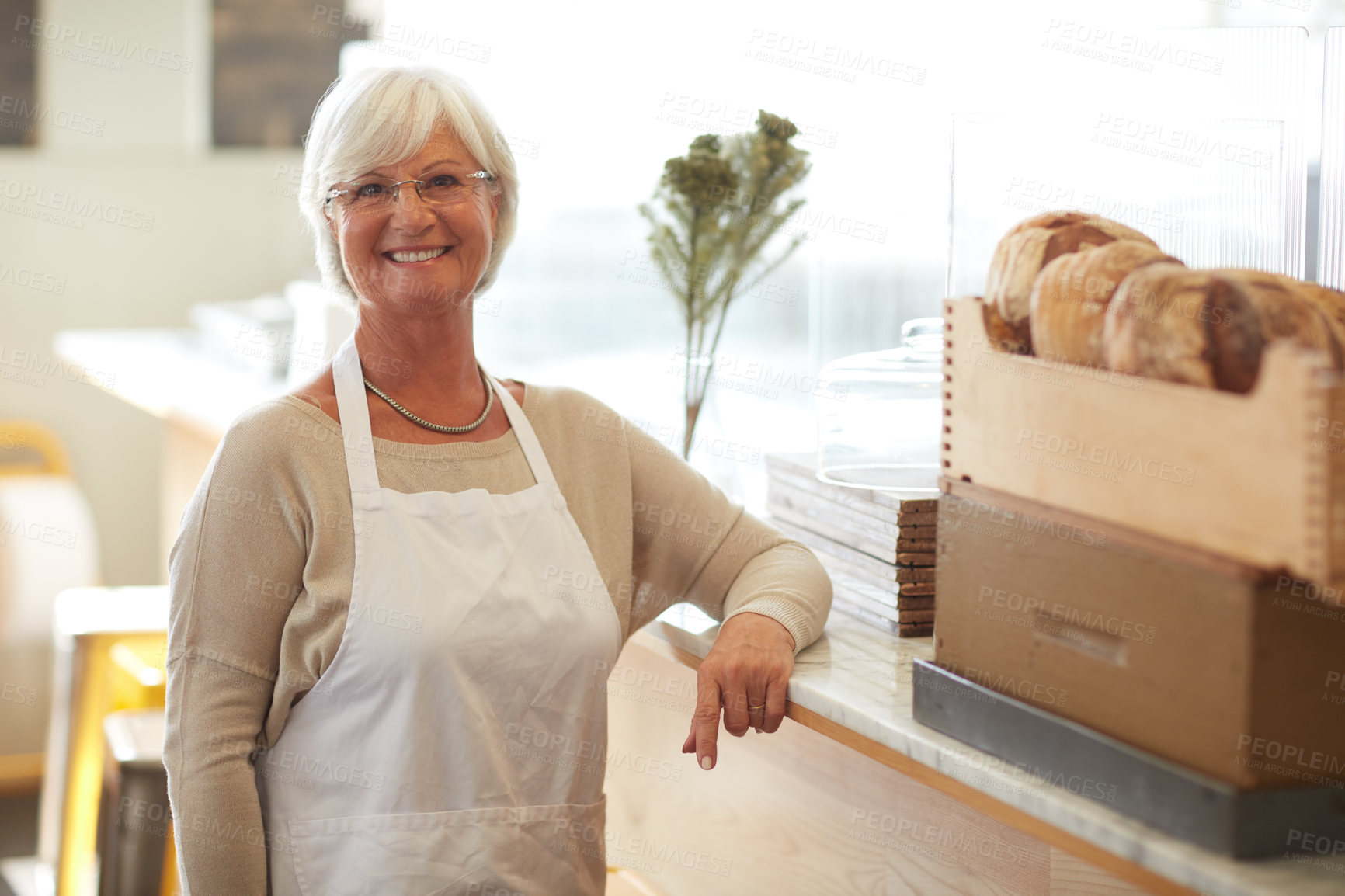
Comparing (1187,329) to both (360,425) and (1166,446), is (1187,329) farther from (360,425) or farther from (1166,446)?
(360,425)

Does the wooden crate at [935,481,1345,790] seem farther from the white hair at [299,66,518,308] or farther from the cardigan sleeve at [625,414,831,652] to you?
the white hair at [299,66,518,308]

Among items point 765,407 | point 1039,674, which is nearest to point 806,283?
point 765,407

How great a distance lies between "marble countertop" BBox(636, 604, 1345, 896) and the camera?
2.51ft

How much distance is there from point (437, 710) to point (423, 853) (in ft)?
0.47

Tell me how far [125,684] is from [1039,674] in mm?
1700

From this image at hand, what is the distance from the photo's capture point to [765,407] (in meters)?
2.57

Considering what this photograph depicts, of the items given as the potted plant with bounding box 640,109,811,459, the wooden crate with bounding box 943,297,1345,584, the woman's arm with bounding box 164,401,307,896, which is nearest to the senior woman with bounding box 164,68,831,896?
the woman's arm with bounding box 164,401,307,896

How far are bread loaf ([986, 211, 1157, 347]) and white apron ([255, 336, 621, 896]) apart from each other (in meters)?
0.56

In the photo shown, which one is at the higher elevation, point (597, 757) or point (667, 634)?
point (667, 634)

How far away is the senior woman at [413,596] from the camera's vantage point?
1.22 meters

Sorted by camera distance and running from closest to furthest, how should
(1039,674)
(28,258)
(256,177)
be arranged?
(1039,674) → (28,258) → (256,177)

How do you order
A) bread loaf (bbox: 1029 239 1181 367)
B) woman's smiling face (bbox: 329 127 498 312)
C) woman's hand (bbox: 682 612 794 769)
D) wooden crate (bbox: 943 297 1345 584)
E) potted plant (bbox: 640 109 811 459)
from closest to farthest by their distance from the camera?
wooden crate (bbox: 943 297 1345 584) → bread loaf (bbox: 1029 239 1181 367) → woman's hand (bbox: 682 612 794 769) → woman's smiling face (bbox: 329 127 498 312) → potted plant (bbox: 640 109 811 459)

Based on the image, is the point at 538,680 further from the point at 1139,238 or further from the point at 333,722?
the point at 1139,238

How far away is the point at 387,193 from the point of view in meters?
1.31
